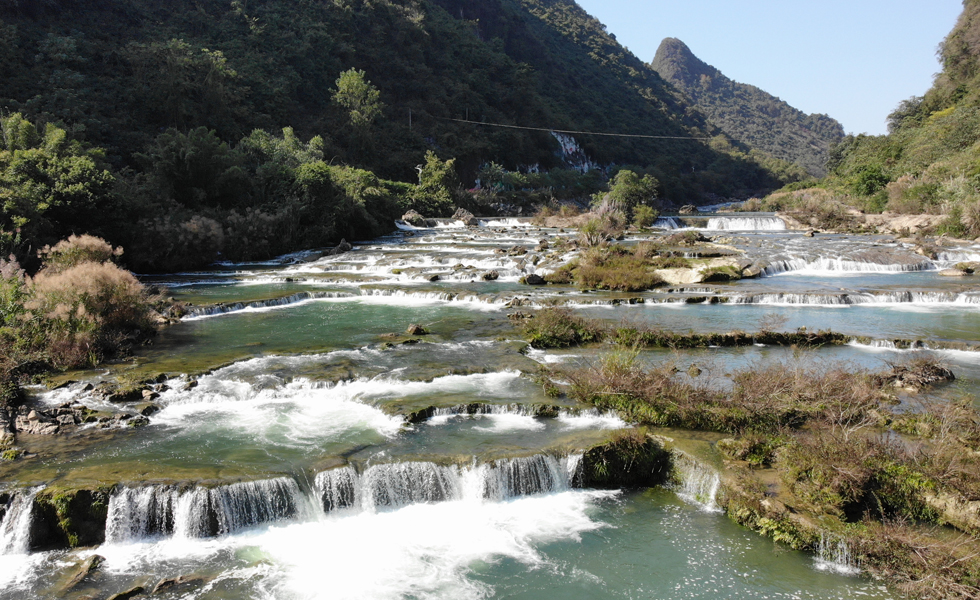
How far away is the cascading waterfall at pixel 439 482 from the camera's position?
7824 mm

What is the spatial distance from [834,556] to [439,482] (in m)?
4.71

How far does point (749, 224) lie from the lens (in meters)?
43.1

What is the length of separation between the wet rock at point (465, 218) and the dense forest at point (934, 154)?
2770cm

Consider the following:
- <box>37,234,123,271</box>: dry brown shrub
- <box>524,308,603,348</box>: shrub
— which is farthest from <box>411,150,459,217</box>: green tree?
<box>524,308,603,348</box>: shrub

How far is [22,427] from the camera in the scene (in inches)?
352

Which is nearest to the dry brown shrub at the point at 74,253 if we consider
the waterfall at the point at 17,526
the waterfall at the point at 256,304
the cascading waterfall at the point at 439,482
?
the waterfall at the point at 256,304

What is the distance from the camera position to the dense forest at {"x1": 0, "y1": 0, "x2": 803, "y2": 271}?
2430cm

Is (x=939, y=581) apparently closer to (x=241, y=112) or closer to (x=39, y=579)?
(x=39, y=579)

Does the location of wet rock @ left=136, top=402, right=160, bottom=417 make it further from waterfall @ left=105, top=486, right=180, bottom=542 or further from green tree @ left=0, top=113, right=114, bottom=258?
green tree @ left=0, top=113, right=114, bottom=258

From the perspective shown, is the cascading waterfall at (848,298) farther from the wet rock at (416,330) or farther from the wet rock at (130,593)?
the wet rock at (130,593)

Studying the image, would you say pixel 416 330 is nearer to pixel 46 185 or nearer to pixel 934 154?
pixel 46 185

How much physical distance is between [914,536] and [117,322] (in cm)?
1534

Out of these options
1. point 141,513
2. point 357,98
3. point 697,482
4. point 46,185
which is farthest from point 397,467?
point 357,98

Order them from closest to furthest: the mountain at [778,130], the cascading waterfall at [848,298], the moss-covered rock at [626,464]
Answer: the moss-covered rock at [626,464]
the cascading waterfall at [848,298]
the mountain at [778,130]
